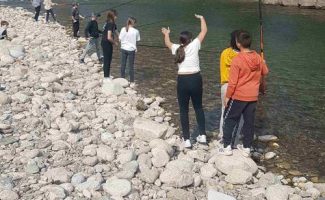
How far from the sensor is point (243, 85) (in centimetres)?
745

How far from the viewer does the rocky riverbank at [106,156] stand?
6645mm

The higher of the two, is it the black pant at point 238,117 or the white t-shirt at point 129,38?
the white t-shirt at point 129,38

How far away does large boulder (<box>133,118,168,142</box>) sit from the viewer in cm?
879

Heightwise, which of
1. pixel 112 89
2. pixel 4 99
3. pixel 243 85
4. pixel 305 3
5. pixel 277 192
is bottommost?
pixel 277 192

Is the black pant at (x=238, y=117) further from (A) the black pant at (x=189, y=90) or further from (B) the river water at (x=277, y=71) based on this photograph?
(B) the river water at (x=277, y=71)

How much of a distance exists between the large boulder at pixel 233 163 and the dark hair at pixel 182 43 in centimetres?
199

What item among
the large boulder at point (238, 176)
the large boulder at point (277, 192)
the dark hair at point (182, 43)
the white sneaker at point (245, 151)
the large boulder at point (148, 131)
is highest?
the dark hair at point (182, 43)

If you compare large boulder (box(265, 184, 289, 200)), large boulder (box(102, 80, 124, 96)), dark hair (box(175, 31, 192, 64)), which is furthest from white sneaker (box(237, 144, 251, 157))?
large boulder (box(102, 80, 124, 96))

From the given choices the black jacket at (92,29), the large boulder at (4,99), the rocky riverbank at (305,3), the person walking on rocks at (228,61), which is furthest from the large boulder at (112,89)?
the rocky riverbank at (305,3)

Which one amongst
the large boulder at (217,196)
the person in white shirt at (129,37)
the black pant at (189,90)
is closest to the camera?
the large boulder at (217,196)

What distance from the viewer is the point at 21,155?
7512 mm

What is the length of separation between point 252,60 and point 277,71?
1008cm

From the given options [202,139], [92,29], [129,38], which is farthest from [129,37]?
[202,139]

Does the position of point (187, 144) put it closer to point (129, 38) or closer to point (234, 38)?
point (234, 38)
